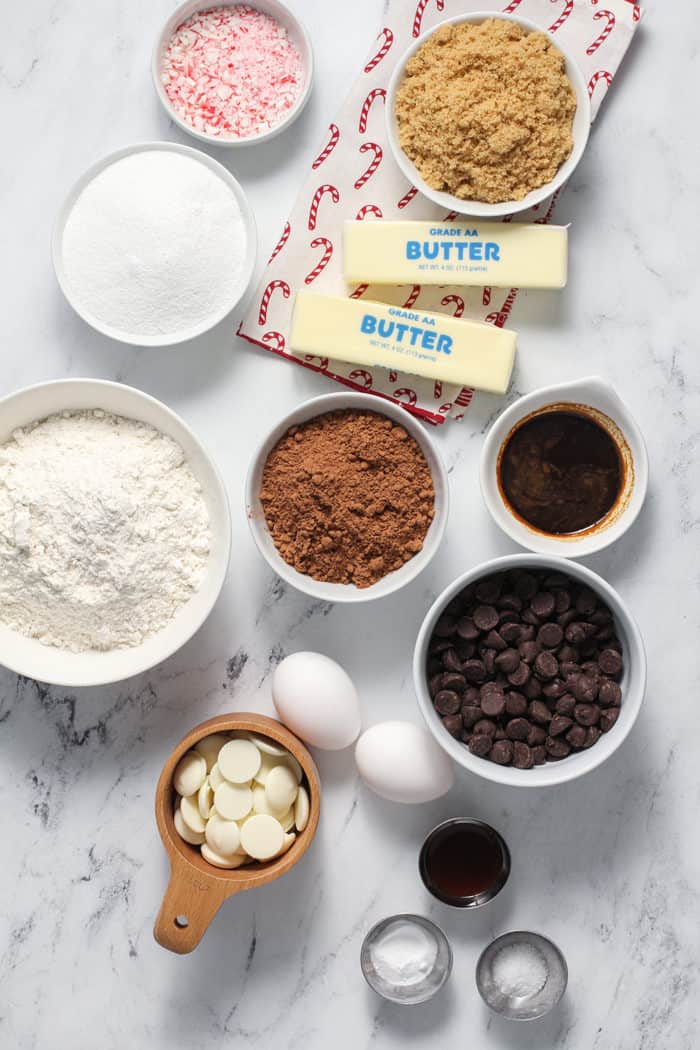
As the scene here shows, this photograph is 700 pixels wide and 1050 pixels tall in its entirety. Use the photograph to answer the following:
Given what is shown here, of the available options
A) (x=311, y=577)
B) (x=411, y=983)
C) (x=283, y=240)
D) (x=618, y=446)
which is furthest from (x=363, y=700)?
(x=283, y=240)

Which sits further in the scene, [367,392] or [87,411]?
[367,392]

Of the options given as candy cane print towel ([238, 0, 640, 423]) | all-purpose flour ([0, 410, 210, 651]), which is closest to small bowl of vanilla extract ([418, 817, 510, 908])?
all-purpose flour ([0, 410, 210, 651])

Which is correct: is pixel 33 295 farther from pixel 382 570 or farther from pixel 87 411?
pixel 382 570

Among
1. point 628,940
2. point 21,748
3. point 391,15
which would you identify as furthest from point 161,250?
point 628,940

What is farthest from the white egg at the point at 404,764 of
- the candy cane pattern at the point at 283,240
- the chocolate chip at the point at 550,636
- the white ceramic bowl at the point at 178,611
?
the candy cane pattern at the point at 283,240

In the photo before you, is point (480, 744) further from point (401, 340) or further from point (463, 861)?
point (401, 340)

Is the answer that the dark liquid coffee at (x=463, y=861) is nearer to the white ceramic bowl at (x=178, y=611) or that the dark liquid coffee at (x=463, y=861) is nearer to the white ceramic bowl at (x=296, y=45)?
the white ceramic bowl at (x=178, y=611)

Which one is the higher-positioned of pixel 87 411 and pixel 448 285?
pixel 448 285
